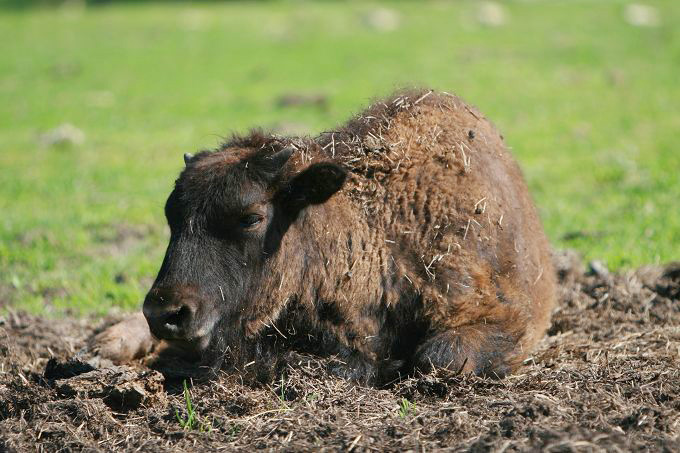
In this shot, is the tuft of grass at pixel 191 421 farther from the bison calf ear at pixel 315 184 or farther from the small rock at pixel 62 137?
the small rock at pixel 62 137

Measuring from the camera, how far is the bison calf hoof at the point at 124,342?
655 centimetres

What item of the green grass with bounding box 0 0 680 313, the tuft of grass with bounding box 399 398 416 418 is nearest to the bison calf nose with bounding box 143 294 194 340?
the tuft of grass with bounding box 399 398 416 418

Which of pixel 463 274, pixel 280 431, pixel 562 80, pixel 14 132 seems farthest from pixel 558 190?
pixel 14 132

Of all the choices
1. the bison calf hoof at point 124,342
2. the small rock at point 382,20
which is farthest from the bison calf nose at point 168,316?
the small rock at point 382,20

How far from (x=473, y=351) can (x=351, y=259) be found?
105 centimetres

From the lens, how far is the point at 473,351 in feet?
18.4

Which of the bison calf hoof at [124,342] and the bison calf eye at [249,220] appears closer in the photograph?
the bison calf eye at [249,220]

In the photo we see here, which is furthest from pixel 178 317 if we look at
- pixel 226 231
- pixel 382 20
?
pixel 382 20

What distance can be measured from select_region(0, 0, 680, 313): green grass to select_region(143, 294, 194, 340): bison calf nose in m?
2.73

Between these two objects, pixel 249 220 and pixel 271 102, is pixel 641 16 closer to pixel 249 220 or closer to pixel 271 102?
pixel 271 102

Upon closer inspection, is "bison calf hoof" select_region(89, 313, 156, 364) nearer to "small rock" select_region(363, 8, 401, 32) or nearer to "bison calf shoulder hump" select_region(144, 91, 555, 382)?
"bison calf shoulder hump" select_region(144, 91, 555, 382)

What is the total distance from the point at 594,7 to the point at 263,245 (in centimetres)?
3187

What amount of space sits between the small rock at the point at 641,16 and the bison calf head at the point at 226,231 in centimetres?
2690

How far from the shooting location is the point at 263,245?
5.67m
